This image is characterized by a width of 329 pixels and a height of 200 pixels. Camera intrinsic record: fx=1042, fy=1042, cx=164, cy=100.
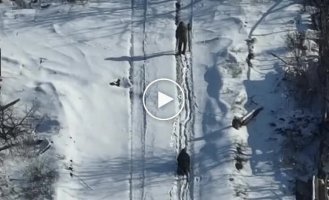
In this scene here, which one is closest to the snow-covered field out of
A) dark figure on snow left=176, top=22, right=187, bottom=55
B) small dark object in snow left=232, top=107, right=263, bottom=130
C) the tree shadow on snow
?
the tree shadow on snow

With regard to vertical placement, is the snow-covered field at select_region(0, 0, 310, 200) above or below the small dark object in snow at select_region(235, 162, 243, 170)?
above

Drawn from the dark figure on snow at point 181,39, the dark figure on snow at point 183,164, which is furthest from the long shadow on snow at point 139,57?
the dark figure on snow at point 183,164

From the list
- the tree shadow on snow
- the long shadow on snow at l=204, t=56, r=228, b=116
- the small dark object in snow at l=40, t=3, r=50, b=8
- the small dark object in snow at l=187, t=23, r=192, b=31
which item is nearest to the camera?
the tree shadow on snow

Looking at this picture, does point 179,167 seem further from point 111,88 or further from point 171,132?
point 111,88

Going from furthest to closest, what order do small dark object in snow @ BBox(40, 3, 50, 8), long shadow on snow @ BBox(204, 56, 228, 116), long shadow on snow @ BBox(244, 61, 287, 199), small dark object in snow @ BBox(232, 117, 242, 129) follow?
small dark object in snow @ BBox(40, 3, 50, 8)
long shadow on snow @ BBox(204, 56, 228, 116)
small dark object in snow @ BBox(232, 117, 242, 129)
long shadow on snow @ BBox(244, 61, 287, 199)
